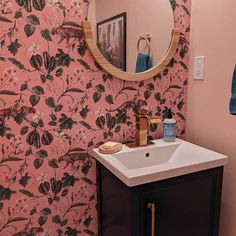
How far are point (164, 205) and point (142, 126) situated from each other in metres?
0.43

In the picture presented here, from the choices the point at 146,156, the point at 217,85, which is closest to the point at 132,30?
the point at 217,85

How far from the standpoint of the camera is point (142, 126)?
138cm

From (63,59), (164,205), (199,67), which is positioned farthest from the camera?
(199,67)

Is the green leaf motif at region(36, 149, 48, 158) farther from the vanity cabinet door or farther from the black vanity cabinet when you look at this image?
the vanity cabinet door

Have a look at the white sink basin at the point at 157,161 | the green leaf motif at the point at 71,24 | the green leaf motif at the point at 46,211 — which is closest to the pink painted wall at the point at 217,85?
the white sink basin at the point at 157,161

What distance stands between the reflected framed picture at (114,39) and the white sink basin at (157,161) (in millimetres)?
462

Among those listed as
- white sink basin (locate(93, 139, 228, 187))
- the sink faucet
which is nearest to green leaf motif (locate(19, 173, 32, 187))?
white sink basin (locate(93, 139, 228, 187))

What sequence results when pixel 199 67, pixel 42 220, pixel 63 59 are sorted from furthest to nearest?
pixel 199 67
pixel 42 220
pixel 63 59

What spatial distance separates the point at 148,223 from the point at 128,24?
981 mm

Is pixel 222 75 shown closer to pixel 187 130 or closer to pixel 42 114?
pixel 187 130

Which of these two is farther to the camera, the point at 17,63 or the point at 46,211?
the point at 46,211

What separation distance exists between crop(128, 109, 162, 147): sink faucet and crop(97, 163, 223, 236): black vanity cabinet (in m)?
0.25

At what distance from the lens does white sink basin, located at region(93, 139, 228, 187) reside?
41.6 inches

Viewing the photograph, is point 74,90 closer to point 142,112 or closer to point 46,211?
point 142,112
